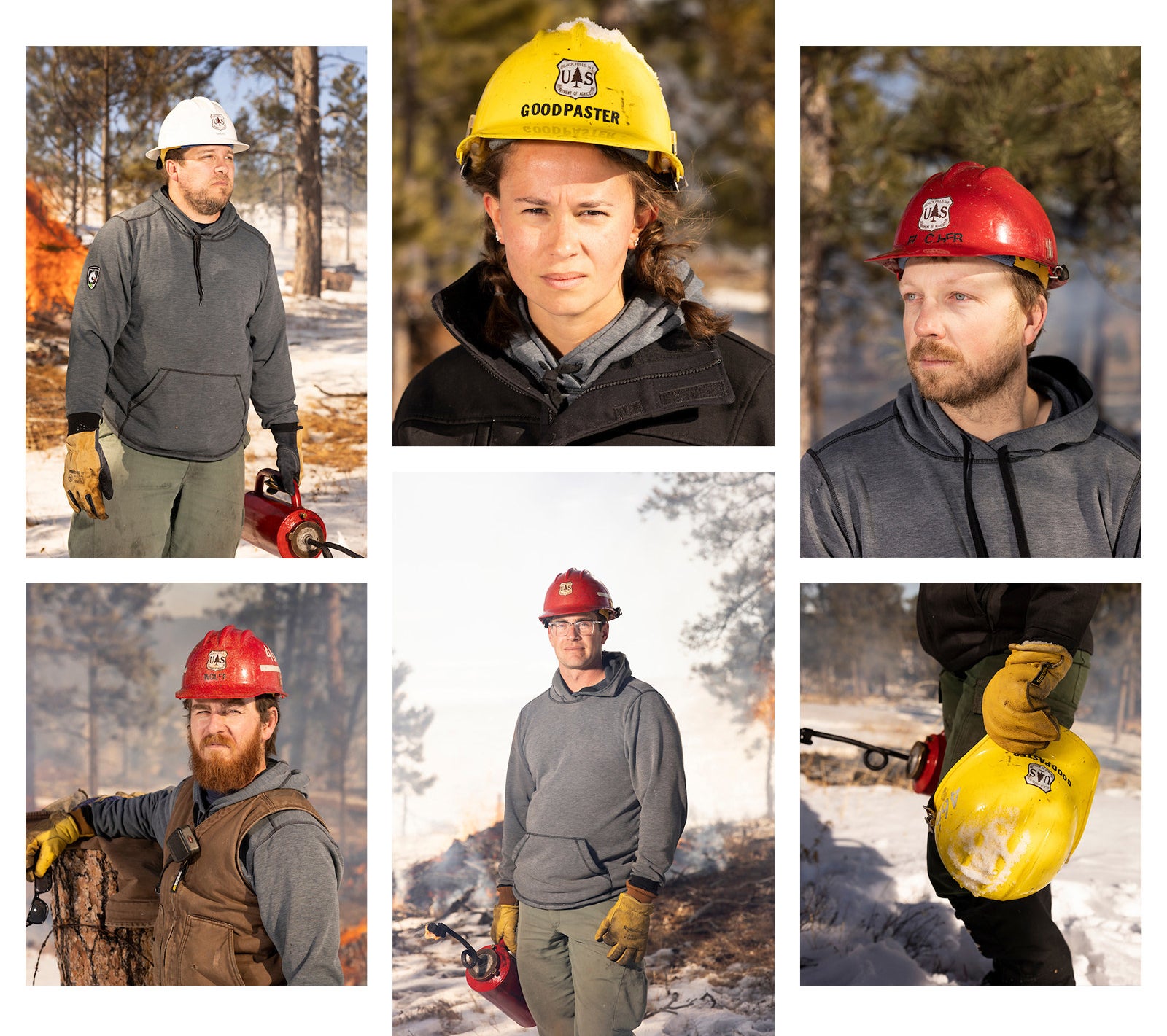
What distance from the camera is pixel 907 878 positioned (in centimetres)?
293

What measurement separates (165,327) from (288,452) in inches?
18.8

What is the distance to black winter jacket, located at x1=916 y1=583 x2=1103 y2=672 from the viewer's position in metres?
2.86

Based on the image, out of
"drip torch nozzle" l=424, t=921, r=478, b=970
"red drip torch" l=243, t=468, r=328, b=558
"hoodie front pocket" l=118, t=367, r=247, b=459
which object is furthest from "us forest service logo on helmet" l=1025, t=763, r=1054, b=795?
"hoodie front pocket" l=118, t=367, r=247, b=459

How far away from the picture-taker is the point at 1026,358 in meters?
2.84

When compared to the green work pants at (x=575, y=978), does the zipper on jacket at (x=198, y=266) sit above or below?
above

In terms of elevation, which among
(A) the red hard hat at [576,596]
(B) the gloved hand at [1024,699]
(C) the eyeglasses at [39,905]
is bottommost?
(C) the eyeglasses at [39,905]

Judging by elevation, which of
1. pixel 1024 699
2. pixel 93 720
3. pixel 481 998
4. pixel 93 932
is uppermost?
pixel 1024 699

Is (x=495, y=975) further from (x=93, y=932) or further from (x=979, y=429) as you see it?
(x=979, y=429)

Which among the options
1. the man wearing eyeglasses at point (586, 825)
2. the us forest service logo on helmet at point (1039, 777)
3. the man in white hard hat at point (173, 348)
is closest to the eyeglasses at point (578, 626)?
the man wearing eyeglasses at point (586, 825)

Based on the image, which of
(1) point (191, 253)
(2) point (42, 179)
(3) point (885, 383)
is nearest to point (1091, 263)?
(3) point (885, 383)

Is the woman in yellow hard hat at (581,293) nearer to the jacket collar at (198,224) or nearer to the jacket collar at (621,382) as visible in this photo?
the jacket collar at (621,382)

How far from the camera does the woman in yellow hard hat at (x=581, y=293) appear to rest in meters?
2.76

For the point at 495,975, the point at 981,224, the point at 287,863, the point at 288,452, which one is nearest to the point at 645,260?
the point at 981,224

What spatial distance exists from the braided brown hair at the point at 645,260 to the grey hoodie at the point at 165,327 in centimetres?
67
